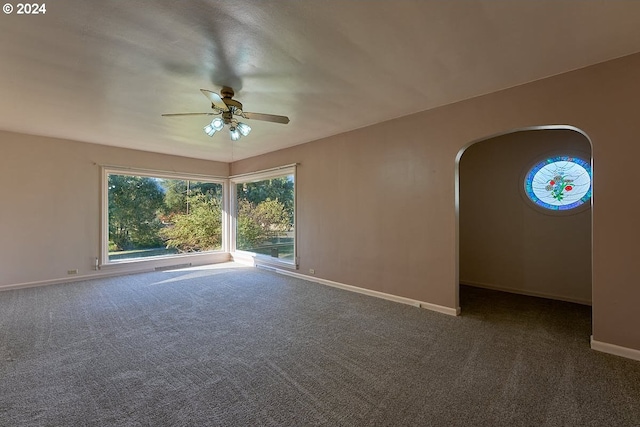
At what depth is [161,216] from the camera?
6.13 metres

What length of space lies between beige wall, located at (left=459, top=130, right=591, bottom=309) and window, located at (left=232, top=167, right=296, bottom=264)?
10.8ft

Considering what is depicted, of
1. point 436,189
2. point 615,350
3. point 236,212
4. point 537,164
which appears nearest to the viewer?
point 615,350

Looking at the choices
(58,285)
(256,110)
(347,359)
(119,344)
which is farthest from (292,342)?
(58,285)

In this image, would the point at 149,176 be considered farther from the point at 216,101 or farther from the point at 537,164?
the point at 537,164

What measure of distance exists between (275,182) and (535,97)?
4.62m

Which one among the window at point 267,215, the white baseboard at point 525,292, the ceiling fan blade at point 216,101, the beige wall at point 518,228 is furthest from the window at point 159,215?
the white baseboard at point 525,292

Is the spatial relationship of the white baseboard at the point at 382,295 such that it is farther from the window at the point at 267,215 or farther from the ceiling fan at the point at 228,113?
the ceiling fan at the point at 228,113

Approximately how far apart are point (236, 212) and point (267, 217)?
1.23 meters

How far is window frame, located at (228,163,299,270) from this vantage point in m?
5.43

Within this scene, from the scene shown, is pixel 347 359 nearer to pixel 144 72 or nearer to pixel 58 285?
pixel 144 72

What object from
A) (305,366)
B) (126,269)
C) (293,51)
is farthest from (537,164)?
(126,269)

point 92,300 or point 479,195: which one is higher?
point 479,195

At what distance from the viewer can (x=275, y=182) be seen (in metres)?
6.11

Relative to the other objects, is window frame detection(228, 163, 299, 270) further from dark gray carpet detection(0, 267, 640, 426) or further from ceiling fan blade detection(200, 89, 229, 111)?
ceiling fan blade detection(200, 89, 229, 111)
